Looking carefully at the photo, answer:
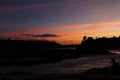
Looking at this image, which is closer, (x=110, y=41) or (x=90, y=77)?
(x=90, y=77)

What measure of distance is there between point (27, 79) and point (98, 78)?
25.7 feet

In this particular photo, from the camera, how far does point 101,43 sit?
183m

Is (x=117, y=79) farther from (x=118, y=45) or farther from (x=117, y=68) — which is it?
(x=118, y=45)

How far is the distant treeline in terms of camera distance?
178 metres

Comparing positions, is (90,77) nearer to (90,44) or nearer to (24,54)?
(24,54)

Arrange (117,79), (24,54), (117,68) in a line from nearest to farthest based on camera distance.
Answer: (117,79)
(117,68)
(24,54)

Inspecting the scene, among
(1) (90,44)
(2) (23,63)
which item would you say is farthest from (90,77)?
(1) (90,44)

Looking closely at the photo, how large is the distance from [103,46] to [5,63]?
137 m

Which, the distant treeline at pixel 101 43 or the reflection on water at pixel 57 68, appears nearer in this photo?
the reflection on water at pixel 57 68

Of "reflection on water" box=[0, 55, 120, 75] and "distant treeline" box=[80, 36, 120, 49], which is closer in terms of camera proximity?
"reflection on water" box=[0, 55, 120, 75]

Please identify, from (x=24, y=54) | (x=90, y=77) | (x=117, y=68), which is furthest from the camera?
(x=24, y=54)

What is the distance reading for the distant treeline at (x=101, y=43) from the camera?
583 ft

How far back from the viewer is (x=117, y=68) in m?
32.1

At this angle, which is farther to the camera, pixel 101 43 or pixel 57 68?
pixel 101 43
